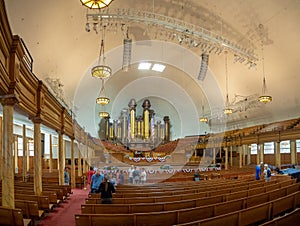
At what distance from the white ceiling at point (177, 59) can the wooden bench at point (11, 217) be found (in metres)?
5.92

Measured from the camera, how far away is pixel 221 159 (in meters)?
27.0

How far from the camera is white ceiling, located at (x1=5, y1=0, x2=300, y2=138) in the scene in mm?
10977

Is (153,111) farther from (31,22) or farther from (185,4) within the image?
Result: (31,22)

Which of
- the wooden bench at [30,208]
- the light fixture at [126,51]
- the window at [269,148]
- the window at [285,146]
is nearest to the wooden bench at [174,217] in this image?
the wooden bench at [30,208]

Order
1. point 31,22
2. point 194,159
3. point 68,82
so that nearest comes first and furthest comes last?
point 31,22 < point 68,82 < point 194,159

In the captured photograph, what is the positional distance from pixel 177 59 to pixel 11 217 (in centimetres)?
1553

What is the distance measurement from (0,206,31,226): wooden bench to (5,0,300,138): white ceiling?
233 inches

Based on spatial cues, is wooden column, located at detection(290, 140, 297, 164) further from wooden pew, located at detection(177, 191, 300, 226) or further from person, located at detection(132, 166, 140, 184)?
wooden pew, located at detection(177, 191, 300, 226)

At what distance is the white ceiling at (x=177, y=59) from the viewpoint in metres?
11.0

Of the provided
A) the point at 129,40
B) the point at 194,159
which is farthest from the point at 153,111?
the point at 129,40

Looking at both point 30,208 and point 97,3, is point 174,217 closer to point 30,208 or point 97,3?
point 30,208

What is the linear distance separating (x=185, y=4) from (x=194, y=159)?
14.2m

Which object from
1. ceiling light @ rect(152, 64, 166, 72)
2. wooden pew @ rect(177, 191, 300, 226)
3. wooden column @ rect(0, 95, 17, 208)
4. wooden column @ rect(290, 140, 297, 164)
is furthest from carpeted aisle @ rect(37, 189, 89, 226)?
wooden column @ rect(290, 140, 297, 164)

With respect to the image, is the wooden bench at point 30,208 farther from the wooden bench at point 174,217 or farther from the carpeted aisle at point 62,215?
the wooden bench at point 174,217
